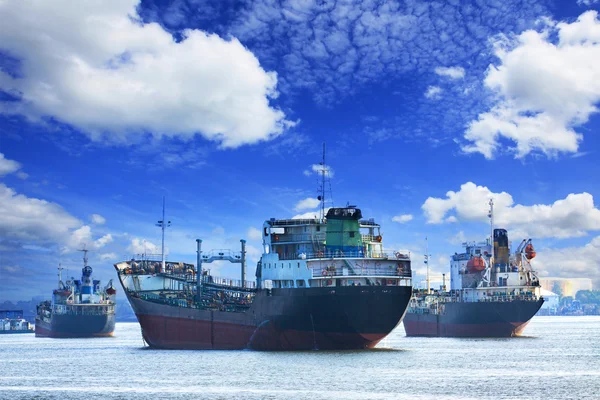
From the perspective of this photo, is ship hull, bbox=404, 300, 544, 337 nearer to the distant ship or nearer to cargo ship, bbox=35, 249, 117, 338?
the distant ship

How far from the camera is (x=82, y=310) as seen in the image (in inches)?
5079

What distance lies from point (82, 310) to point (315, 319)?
3013 inches

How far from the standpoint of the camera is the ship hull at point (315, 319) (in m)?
63.8

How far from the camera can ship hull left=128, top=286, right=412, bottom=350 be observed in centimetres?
6375

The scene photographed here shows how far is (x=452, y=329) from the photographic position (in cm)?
10706

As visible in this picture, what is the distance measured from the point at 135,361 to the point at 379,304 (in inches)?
949

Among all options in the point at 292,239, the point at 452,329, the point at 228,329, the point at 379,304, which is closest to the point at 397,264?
the point at 379,304

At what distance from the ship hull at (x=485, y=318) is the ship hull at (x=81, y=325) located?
2369 inches

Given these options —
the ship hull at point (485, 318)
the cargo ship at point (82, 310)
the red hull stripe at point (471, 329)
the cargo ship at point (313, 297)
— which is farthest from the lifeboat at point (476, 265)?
the cargo ship at point (82, 310)

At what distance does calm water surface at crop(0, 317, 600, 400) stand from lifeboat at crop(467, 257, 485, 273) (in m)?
33.3

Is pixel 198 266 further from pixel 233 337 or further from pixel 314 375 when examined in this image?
pixel 314 375

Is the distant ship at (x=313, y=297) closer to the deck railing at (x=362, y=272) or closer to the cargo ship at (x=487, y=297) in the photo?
the deck railing at (x=362, y=272)

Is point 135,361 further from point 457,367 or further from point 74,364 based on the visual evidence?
point 457,367

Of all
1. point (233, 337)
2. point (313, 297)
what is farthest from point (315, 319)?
point (233, 337)
